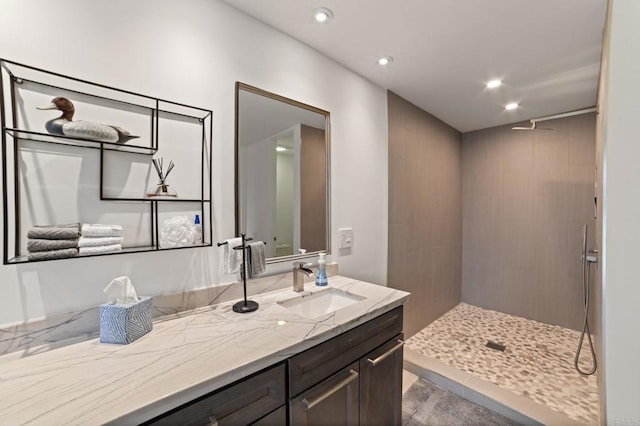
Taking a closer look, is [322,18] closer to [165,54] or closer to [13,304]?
[165,54]

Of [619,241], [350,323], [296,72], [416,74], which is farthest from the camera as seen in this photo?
[416,74]

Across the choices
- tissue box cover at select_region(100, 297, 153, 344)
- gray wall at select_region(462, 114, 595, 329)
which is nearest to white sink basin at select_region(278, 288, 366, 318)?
tissue box cover at select_region(100, 297, 153, 344)

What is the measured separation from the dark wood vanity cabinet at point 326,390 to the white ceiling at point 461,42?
5.21 feet

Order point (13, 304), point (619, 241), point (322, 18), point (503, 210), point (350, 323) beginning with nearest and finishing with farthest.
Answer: point (13, 304) → point (619, 241) → point (350, 323) → point (322, 18) → point (503, 210)

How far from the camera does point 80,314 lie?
0.99m

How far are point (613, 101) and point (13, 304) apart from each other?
2249mm

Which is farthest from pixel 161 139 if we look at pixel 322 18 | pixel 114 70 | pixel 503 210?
pixel 503 210

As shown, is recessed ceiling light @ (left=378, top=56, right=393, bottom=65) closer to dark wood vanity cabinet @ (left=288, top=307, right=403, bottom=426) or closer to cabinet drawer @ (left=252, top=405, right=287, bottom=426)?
dark wood vanity cabinet @ (left=288, top=307, right=403, bottom=426)

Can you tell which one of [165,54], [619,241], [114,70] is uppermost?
[165,54]

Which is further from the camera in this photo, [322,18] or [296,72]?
[296,72]

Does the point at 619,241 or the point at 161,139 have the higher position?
the point at 161,139

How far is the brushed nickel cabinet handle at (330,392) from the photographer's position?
1.02 meters

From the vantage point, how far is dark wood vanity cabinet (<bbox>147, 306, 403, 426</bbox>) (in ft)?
2.67

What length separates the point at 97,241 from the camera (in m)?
0.97
